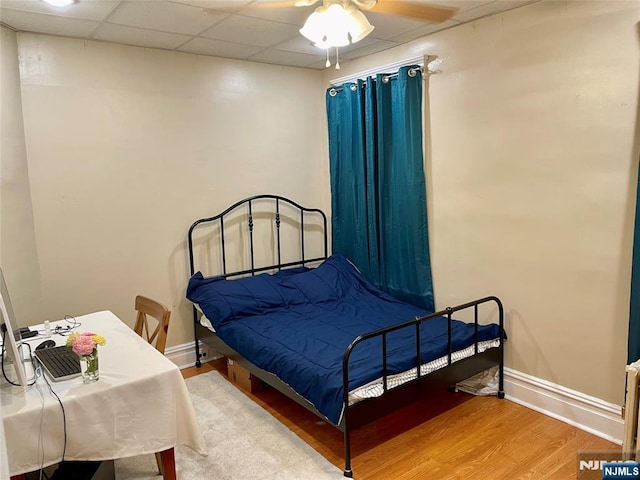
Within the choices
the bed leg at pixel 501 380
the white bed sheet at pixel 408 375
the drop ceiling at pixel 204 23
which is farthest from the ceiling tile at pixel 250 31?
the bed leg at pixel 501 380

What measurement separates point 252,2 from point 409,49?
1401 millimetres

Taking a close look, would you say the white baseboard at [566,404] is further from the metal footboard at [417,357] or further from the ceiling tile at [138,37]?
the ceiling tile at [138,37]

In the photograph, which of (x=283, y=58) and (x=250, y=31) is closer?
(x=250, y=31)

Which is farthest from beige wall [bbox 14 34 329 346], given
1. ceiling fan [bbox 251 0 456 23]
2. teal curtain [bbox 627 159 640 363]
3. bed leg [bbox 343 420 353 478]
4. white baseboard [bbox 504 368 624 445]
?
teal curtain [bbox 627 159 640 363]

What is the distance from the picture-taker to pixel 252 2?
2473mm

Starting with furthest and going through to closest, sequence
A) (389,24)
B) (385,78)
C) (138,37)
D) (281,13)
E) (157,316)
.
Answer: (385,78)
(138,37)
(389,24)
(281,13)
(157,316)

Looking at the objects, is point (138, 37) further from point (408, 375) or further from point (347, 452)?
point (347, 452)

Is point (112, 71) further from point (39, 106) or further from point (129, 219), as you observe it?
point (129, 219)

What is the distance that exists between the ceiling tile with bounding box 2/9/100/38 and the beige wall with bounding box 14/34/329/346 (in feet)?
0.33

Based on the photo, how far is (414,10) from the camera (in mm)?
2387

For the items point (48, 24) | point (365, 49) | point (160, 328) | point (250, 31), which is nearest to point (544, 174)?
point (365, 49)

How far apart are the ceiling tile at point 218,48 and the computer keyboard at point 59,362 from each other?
2190mm

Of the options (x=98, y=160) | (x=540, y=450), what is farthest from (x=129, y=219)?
(x=540, y=450)

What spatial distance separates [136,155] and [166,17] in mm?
1068
